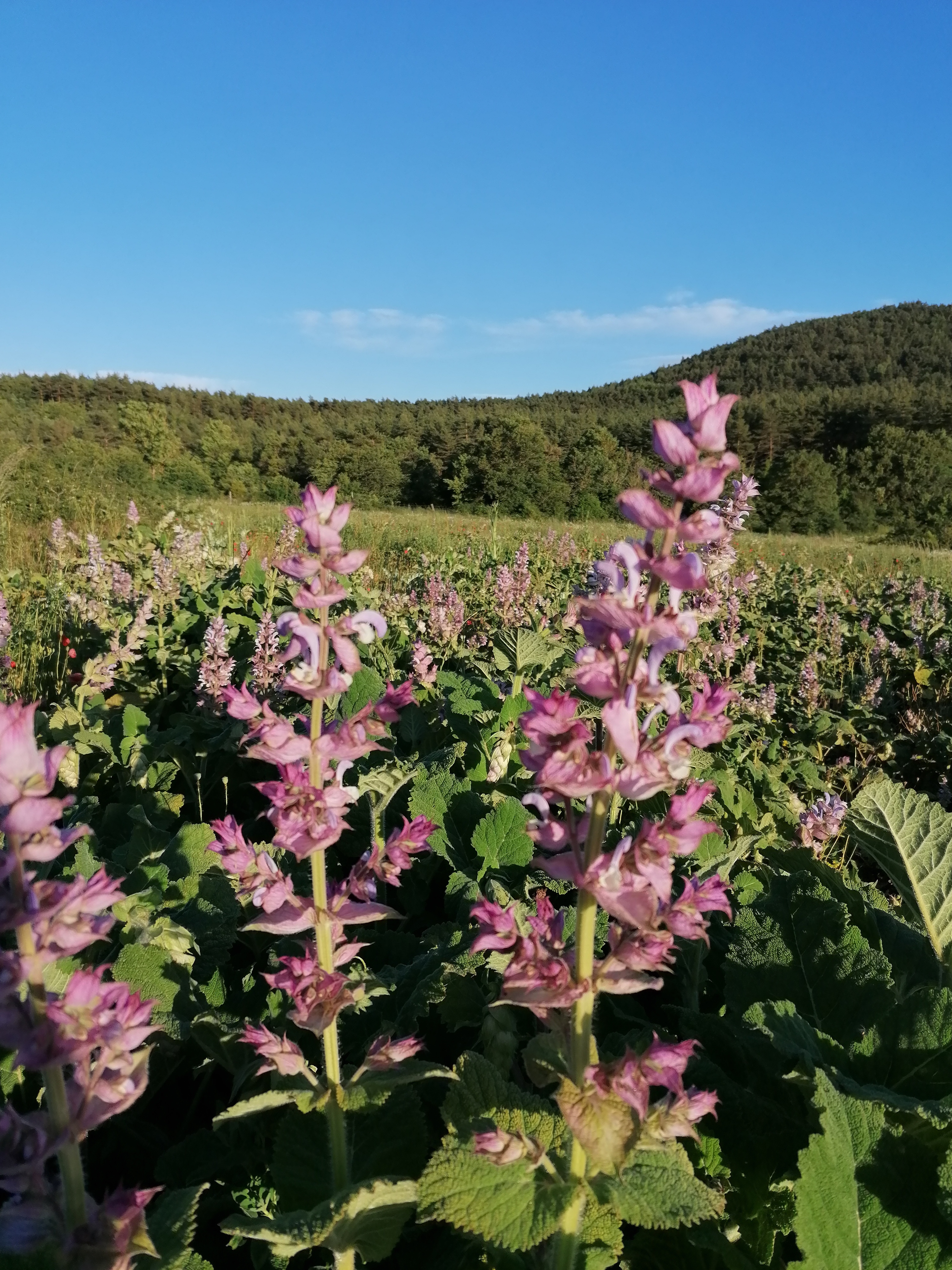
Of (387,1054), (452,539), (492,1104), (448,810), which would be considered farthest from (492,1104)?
(452,539)

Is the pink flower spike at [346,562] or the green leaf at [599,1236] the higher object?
the pink flower spike at [346,562]

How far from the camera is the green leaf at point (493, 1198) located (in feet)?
3.42

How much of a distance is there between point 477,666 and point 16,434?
32.8 m

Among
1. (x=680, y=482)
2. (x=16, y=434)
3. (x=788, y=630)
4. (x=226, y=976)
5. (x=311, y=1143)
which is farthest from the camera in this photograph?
(x=16, y=434)

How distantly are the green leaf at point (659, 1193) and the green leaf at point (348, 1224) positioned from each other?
11.7 inches

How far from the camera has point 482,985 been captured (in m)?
1.98

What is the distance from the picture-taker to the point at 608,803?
1020 mm

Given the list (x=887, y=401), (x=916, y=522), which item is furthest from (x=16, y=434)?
(x=887, y=401)

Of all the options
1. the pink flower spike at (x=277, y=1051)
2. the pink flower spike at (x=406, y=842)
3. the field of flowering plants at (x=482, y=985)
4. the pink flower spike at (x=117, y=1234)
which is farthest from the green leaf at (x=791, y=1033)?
the pink flower spike at (x=117, y=1234)

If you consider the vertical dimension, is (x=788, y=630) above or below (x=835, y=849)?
above

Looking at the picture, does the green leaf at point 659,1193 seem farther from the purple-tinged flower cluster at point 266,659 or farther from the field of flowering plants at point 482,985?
the purple-tinged flower cluster at point 266,659

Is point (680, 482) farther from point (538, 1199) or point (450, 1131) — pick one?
point (450, 1131)

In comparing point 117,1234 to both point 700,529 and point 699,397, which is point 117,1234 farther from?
point 699,397

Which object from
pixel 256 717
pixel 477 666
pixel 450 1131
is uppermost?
pixel 256 717
